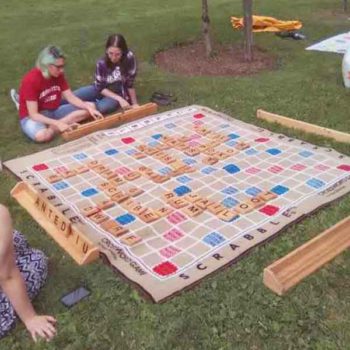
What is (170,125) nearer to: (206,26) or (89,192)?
(89,192)

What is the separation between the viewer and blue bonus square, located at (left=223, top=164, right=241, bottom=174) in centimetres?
479

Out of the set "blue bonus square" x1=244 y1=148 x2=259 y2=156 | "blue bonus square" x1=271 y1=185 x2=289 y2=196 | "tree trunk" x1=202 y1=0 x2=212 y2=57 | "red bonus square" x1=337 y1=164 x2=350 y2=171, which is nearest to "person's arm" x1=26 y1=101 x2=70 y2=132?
"blue bonus square" x1=244 y1=148 x2=259 y2=156

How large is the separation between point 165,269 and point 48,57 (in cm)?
317

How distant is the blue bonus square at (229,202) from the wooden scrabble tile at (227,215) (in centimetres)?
9

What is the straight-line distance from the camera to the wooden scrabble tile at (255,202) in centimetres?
417

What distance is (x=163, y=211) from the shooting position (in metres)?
4.20

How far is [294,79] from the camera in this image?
23.2 ft

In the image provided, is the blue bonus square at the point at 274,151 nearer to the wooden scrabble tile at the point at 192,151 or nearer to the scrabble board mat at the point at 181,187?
the scrabble board mat at the point at 181,187

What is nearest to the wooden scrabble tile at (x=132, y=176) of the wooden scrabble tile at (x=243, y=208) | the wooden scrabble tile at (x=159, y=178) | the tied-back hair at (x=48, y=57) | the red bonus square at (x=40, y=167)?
the wooden scrabble tile at (x=159, y=178)

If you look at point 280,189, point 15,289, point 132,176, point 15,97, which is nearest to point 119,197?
point 132,176

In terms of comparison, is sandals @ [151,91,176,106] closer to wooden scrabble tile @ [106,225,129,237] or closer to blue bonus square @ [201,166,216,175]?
blue bonus square @ [201,166,216,175]

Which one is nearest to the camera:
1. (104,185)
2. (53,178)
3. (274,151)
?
(104,185)

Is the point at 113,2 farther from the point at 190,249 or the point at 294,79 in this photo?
the point at 190,249

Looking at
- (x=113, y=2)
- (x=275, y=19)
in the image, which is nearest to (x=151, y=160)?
(x=275, y=19)
